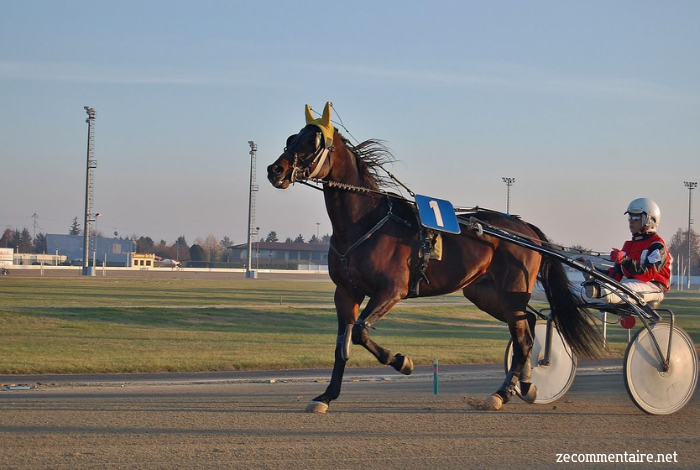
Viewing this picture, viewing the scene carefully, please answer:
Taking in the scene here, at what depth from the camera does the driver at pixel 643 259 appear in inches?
276

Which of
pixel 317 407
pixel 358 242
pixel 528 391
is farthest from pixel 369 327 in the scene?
pixel 528 391

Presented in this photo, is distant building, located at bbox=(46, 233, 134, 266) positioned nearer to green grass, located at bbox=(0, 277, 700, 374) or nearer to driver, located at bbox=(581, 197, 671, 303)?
green grass, located at bbox=(0, 277, 700, 374)

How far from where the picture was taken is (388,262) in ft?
21.1

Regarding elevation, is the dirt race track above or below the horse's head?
below

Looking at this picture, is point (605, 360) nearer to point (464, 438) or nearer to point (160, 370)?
point (160, 370)

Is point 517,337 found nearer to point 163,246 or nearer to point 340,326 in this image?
point 340,326

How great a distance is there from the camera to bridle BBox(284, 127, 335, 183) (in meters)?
6.33

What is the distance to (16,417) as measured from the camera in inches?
242

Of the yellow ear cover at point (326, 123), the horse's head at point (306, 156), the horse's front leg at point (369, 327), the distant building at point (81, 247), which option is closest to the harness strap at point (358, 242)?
the horse's front leg at point (369, 327)

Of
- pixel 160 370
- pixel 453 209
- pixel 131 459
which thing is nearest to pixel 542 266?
pixel 453 209

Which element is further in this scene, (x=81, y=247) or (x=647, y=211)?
(x=81, y=247)

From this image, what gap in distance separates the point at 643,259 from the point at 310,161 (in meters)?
3.10

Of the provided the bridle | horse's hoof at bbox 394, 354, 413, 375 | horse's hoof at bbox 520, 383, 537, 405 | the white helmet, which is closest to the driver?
the white helmet

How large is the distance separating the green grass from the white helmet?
7.76 meters
